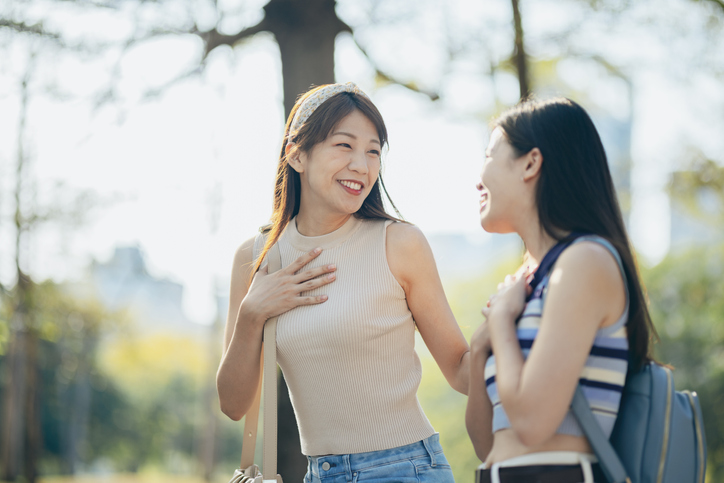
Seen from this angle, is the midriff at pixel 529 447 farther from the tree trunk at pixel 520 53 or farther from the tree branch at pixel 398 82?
the tree branch at pixel 398 82

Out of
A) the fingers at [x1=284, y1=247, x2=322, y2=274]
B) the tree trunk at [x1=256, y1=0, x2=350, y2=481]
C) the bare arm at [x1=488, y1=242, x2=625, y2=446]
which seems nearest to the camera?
the bare arm at [x1=488, y1=242, x2=625, y2=446]

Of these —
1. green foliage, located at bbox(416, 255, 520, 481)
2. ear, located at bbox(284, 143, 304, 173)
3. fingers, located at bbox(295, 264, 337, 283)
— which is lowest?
green foliage, located at bbox(416, 255, 520, 481)

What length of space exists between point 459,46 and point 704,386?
9.16m

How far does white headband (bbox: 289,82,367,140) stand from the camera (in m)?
2.37

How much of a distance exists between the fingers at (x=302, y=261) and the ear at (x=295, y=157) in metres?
0.33

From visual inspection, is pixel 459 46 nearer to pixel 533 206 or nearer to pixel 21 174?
pixel 533 206

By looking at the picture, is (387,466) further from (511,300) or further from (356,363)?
(511,300)

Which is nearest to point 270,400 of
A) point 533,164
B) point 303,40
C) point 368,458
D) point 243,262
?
point 368,458

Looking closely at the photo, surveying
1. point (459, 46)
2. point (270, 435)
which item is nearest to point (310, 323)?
point (270, 435)

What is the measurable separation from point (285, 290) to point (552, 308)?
1074 millimetres

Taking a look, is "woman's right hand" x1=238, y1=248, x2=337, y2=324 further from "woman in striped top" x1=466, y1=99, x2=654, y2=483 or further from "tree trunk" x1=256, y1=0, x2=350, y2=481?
"tree trunk" x1=256, y1=0, x2=350, y2=481

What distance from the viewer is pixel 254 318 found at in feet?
7.44

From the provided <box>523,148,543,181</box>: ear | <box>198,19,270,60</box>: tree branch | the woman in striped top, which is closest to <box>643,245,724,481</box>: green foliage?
<box>198,19,270,60</box>: tree branch

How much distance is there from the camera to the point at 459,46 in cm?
572
